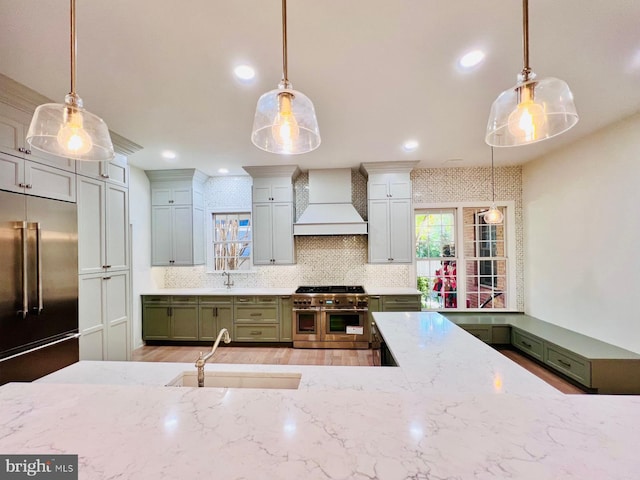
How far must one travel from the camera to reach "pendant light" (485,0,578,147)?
1033 mm

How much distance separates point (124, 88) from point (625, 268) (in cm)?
494

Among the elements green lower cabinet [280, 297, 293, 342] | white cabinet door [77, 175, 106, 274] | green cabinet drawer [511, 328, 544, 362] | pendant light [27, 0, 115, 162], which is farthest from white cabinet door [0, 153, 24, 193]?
green cabinet drawer [511, 328, 544, 362]

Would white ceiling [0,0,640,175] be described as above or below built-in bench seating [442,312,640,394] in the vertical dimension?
above

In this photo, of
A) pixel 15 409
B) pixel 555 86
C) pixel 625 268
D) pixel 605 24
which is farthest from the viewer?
pixel 625 268

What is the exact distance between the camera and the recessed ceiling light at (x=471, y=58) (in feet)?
5.88

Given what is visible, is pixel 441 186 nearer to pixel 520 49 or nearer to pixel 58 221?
pixel 520 49

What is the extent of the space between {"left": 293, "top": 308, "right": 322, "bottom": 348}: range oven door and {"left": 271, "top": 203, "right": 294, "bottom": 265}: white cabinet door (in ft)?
2.73

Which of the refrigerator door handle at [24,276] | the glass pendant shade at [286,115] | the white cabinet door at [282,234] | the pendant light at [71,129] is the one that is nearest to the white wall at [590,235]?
the glass pendant shade at [286,115]

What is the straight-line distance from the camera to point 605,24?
5.13 feet

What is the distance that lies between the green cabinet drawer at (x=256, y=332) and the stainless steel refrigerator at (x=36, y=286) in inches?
80.6

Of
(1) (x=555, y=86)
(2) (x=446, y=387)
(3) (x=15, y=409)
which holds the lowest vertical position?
(2) (x=446, y=387)

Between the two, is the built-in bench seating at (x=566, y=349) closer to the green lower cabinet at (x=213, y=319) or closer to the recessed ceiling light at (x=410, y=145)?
the recessed ceiling light at (x=410, y=145)

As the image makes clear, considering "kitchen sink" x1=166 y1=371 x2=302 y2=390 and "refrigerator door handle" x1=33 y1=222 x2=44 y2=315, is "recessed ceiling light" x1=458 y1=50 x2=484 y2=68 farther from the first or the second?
"refrigerator door handle" x1=33 y1=222 x2=44 y2=315

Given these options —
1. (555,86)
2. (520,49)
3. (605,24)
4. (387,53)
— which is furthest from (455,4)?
(605,24)
